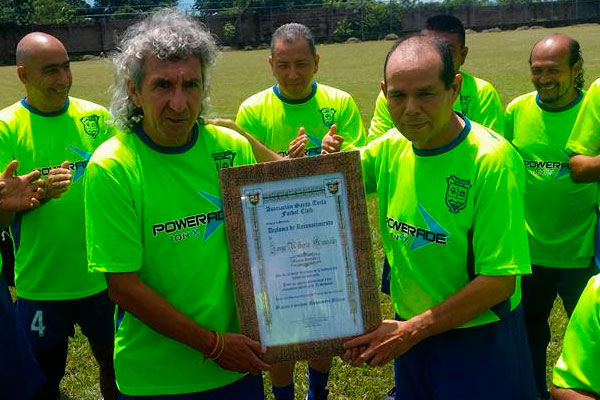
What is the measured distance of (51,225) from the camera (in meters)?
4.52

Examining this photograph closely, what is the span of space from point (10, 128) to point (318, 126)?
2.10 m

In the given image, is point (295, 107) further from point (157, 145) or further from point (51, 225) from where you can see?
point (157, 145)

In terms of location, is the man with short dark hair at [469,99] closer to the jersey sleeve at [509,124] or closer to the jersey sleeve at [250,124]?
the jersey sleeve at [509,124]

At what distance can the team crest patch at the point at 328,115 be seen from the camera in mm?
5184

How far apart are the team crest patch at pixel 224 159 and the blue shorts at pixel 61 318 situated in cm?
195

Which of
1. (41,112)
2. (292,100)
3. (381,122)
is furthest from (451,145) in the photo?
(41,112)

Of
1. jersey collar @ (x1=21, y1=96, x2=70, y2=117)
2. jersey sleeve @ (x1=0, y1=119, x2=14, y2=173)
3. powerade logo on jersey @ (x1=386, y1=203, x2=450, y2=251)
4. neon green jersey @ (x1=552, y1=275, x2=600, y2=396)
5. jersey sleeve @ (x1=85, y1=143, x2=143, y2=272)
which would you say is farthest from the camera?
jersey collar @ (x1=21, y1=96, x2=70, y2=117)

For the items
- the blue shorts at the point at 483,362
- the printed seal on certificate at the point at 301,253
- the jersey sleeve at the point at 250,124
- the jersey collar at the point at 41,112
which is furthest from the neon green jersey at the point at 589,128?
the jersey collar at the point at 41,112

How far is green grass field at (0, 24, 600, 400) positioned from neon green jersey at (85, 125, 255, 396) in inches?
17.0

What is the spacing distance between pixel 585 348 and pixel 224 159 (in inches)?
65.6

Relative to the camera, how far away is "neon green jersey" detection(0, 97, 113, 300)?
4520mm

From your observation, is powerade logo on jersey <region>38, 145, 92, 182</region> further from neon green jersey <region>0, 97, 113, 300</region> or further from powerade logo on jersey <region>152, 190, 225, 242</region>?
powerade logo on jersey <region>152, 190, 225, 242</region>

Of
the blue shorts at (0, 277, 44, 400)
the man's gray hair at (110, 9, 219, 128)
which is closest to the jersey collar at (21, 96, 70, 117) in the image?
the blue shorts at (0, 277, 44, 400)

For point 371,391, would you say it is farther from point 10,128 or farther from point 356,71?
point 356,71
